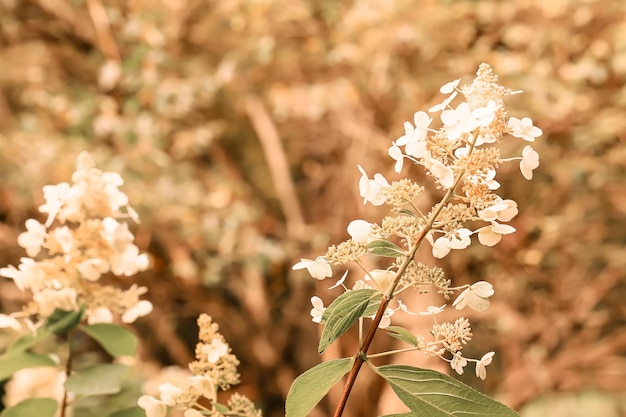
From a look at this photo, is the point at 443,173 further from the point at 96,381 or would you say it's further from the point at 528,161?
the point at 96,381

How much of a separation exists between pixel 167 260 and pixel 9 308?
818mm

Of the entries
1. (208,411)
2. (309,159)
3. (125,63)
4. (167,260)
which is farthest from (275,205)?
(208,411)

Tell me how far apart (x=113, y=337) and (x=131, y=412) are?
70 mm

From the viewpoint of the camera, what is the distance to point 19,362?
0.66 metres

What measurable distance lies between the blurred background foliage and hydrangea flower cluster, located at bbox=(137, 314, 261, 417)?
2022 mm

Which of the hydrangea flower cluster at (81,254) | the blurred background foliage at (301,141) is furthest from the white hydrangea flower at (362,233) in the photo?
the blurred background foliage at (301,141)

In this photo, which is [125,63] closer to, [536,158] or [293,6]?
[293,6]

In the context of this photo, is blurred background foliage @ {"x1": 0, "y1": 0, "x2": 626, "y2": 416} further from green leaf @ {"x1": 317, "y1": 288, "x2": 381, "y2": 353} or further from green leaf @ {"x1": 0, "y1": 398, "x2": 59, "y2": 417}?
green leaf @ {"x1": 317, "y1": 288, "x2": 381, "y2": 353}

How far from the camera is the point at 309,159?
11.9 ft

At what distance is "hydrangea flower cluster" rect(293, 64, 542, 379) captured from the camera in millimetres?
457

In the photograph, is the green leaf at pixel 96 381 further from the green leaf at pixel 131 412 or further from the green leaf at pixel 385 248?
the green leaf at pixel 385 248

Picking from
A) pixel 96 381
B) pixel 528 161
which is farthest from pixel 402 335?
pixel 96 381

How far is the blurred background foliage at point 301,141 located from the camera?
2.55 metres

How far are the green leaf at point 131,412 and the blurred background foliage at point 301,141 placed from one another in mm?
1934
